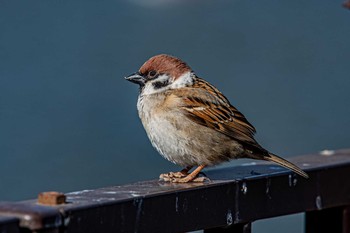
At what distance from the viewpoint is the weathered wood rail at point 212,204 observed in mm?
2477

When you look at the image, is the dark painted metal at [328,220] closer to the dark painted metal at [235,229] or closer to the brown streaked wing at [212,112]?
the dark painted metal at [235,229]

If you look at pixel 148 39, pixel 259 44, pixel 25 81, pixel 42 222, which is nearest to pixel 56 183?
pixel 25 81

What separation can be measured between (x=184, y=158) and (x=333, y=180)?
103 cm

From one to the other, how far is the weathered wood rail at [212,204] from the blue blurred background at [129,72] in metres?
4.68

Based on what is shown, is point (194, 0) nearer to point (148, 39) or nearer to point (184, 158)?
point (148, 39)

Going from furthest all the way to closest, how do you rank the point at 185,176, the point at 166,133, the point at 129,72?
1. the point at 129,72
2. the point at 166,133
3. the point at 185,176

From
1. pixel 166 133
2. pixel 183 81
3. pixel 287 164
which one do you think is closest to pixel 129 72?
pixel 183 81

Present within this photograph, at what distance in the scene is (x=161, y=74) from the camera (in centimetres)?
459

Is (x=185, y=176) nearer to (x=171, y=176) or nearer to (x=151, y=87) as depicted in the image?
(x=171, y=176)

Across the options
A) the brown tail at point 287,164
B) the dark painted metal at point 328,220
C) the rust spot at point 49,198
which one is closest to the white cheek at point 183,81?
the brown tail at point 287,164

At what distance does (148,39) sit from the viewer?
41.5 feet

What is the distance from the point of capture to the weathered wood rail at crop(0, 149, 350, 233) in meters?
2.48

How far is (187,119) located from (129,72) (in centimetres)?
651

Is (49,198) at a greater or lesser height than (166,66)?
lesser
